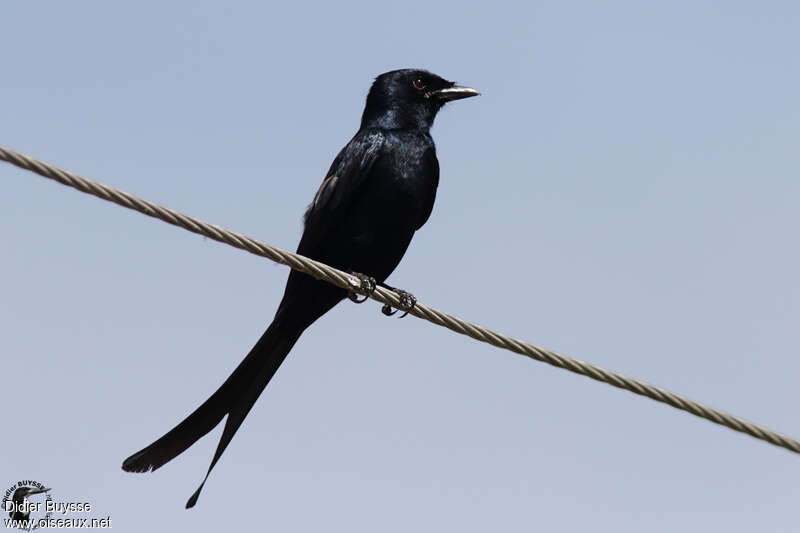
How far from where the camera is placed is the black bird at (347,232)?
521 centimetres

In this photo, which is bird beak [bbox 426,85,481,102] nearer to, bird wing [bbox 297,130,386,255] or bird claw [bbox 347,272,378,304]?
bird wing [bbox 297,130,386,255]

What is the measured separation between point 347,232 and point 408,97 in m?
1.24

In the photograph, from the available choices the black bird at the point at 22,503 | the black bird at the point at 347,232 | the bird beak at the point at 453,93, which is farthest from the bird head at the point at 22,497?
the bird beak at the point at 453,93

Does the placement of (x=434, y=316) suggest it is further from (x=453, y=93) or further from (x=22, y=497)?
(x=453, y=93)

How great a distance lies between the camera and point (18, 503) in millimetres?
4883

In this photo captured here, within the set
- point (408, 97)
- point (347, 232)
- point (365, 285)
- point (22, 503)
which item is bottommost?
point (22, 503)

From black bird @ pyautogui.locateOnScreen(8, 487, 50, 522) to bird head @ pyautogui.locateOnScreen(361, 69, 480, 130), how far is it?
2680 mm

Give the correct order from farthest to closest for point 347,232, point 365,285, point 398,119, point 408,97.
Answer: point 408,97
point 398,119
point 347,232
point 365,285

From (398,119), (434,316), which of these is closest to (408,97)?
(398,119)

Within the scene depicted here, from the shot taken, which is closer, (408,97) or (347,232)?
(347,232)

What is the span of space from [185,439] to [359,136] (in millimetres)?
2026

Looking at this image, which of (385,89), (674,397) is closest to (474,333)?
(674,397)

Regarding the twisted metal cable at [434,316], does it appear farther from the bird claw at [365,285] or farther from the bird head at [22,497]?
the bird head at [22,497]

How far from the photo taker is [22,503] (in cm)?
487
